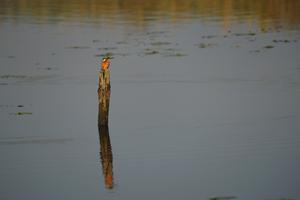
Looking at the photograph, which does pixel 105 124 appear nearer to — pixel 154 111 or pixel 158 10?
pixel 154 111

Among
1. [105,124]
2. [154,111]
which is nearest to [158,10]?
[154,111]

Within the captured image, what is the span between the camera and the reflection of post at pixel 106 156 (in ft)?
52.2

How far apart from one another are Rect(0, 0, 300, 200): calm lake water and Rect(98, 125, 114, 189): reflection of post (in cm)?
6

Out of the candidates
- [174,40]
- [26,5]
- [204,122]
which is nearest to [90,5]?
[26,5]

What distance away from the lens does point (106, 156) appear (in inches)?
695

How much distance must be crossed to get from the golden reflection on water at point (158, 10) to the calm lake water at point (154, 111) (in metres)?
1.81

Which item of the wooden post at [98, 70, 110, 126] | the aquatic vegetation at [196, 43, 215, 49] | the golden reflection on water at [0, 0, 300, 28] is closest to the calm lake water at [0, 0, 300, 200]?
the aquatic vegetation at [196, 43, 215, 49]

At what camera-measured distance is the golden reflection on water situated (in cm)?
4378

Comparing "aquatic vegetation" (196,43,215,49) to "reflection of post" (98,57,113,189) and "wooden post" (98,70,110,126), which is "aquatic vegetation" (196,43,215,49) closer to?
"reflection of post" (98,57,113,189)

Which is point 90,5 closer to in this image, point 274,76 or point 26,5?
point 26,5

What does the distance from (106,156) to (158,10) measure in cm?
3236

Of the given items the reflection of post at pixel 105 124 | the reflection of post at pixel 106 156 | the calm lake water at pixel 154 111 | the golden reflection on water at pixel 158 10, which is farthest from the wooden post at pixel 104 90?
the golden reflection on water at pixel 158 10

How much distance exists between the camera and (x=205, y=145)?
719 inches

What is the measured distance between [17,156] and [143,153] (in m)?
2.53
